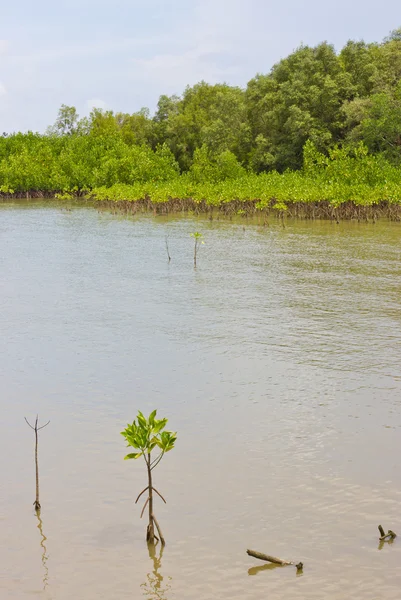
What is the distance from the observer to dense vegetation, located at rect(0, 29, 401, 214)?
118 feet

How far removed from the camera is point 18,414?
7.44m

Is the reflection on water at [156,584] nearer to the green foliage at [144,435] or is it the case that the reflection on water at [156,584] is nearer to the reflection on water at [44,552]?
the reflection on water at [44,552]

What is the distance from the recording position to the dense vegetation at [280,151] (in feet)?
118

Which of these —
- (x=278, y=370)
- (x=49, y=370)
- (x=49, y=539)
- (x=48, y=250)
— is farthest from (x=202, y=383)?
(x=48, y=250)

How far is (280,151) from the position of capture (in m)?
52.6

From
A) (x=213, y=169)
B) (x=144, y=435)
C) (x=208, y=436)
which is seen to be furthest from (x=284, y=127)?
(x=144, y=435)

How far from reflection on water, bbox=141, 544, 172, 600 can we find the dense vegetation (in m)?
27.5

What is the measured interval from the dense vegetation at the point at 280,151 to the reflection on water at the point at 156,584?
2753 cm

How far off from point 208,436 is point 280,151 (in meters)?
47.4

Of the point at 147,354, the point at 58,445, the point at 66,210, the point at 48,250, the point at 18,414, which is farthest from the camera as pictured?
the point at 66,210

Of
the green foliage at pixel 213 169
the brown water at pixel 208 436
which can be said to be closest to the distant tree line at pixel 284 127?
the green foliage at pixel 213 169

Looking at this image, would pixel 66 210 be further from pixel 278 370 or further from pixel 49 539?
pixel 49 539

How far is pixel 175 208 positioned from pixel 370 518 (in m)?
34.7

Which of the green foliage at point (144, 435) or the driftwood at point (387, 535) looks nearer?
the driftwood at point (387, 535)
